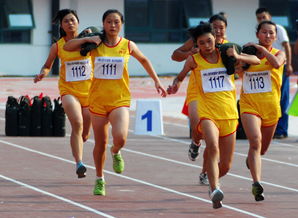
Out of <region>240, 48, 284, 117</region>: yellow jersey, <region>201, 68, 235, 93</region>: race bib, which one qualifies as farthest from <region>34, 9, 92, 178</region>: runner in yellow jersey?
<region>201, 68, 235, 93</region>: race bib

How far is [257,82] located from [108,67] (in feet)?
5.47

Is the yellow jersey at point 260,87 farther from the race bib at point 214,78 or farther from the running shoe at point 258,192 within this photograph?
the running shoe at point 258,192

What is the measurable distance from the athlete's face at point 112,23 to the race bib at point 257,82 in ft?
5.02

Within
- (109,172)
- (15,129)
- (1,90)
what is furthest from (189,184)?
(1,90)

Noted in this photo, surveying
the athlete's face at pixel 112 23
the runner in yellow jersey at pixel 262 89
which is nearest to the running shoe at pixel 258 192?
the runner in yellow jersey at pixel 262 89

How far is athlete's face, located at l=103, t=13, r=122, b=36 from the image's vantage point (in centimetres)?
1244

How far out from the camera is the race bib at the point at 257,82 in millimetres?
12703

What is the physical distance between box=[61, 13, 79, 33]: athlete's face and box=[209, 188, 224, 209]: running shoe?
11.4 feet

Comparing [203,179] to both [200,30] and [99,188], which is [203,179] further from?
[200,30]

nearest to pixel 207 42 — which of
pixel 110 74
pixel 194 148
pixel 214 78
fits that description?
pixel 214 78

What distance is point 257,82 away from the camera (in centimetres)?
1270

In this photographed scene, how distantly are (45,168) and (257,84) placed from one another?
380cm

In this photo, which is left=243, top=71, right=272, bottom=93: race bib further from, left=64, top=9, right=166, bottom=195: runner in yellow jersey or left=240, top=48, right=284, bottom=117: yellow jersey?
left=64, top=9, right=166, bottom=195: runner in yellow jersey

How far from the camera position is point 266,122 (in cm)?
1282
